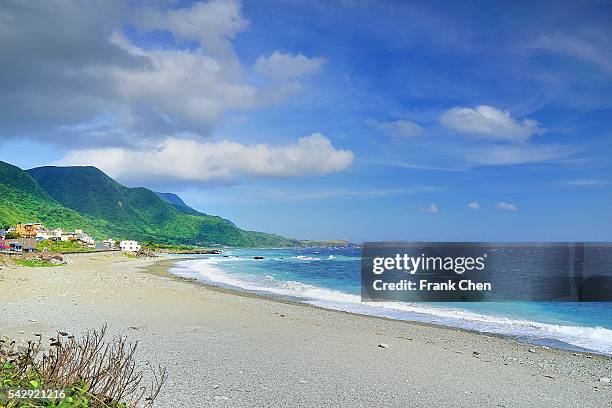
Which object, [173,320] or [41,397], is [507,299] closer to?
[173,320]

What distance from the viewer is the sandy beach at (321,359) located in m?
7.61

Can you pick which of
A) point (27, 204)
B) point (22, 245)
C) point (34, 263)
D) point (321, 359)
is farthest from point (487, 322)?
point (27, 204)

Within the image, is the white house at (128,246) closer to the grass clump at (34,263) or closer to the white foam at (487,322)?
the grass clump at (34,263)

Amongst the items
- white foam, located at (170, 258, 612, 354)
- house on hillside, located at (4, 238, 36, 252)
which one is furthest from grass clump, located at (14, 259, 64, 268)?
white foam, located at (170, 258, 612, 354)

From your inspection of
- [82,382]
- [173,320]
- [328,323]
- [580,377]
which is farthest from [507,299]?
[82,382]

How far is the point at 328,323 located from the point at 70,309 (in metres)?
9.18

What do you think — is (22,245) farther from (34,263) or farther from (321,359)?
(321,359)

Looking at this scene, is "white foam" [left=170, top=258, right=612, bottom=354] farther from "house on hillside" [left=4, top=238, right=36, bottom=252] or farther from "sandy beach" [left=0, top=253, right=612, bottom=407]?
"house on hillside" [left=4, top=238, right=36, bottom=252]

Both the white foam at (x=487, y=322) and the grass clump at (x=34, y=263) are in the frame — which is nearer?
the white foam at (x=487, y=322)

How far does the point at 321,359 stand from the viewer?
10148 mm

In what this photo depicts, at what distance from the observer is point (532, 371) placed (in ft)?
33.4

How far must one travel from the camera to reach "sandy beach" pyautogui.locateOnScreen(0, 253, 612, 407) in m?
7.61

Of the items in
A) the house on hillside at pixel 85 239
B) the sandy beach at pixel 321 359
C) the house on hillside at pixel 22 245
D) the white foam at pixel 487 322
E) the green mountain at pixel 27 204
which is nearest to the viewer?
the sandy beach at pixel 321 359

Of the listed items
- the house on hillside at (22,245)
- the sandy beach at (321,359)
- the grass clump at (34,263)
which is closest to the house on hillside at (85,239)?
the house on hillside at (22,245)
